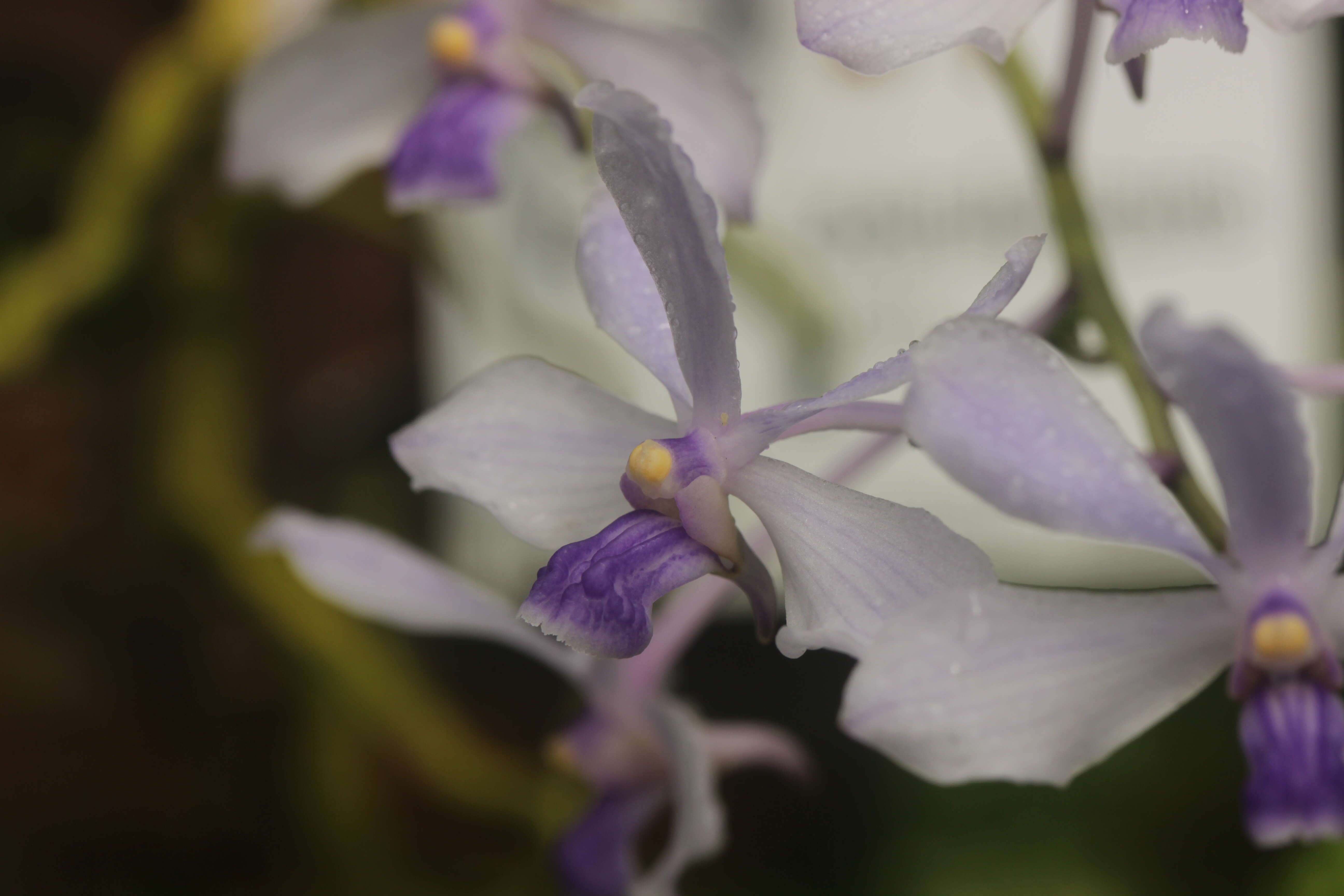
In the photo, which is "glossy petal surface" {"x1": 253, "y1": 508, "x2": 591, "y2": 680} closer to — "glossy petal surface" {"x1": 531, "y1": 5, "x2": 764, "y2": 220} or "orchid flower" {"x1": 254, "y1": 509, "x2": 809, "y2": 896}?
"orchid flower" {"x1": 254, "y1": 509, "x2": 809, "y2": 896}

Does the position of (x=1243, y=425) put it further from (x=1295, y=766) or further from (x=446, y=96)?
(x=446, y=96)

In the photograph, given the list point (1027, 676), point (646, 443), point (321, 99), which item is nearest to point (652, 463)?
point (646, 443)

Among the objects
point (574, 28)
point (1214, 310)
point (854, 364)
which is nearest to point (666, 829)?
point (854, 364)

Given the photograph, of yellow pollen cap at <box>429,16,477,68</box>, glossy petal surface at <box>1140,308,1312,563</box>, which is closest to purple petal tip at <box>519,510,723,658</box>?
glossy petal surface at <box>1140,308,1312,563</box>

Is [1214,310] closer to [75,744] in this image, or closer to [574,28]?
[574,28]

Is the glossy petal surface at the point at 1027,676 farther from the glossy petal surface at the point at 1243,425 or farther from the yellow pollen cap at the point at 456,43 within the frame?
the yellow pollen cap at the point at 456,43

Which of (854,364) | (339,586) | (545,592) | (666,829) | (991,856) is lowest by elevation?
(666,829)
